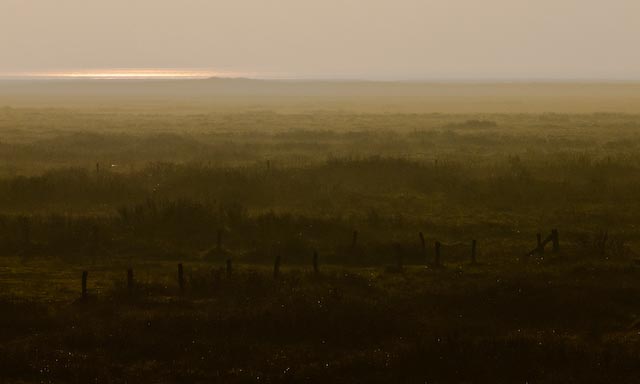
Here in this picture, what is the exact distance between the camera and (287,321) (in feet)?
55.3

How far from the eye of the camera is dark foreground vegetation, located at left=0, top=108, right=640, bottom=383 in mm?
14805

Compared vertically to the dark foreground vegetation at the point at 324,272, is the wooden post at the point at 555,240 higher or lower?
higher

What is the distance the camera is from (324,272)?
834 inches

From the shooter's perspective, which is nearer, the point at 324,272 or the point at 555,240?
the point at 324,272

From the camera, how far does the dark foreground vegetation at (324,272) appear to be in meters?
14.8

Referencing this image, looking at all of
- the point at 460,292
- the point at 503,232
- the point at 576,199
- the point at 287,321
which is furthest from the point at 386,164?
the point at 287,321

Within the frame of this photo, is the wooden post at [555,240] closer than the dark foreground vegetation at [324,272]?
No

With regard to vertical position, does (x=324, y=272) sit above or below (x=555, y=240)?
below

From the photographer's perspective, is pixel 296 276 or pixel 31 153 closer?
pixel 296 276

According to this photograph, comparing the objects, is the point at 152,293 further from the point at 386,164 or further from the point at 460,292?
the point at 386,164

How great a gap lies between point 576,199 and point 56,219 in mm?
18677

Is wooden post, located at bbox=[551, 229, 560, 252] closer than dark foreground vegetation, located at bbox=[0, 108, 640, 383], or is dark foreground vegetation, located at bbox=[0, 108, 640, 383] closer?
dark foreground vegetation, located at bbox=[0, 108, 640, 383]

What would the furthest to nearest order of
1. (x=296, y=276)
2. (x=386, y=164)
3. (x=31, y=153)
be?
(x=31, y=153), (x=386, y=164), (x=296, y=276)

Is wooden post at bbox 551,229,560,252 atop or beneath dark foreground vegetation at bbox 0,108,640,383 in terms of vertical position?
atop
